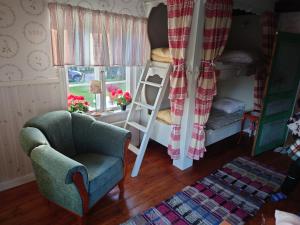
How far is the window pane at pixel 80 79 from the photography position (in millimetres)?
2477

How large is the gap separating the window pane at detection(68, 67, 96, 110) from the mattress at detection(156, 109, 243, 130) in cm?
104

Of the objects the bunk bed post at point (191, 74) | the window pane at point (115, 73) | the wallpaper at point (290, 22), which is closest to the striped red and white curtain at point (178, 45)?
the bunk bed post at point (191, 74)

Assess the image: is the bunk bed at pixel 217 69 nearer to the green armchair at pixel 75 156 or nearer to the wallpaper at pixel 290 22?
the wallpaper at pixel 290 22

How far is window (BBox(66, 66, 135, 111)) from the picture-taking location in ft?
8.27

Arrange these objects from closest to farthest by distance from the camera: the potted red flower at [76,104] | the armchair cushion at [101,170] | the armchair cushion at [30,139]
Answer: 1. the armchair cushion at [30,139]
2. the armchair cushion at [101,170]
3. the potted red flower at [76,104]

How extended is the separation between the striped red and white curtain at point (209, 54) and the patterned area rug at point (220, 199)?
43 centimetres

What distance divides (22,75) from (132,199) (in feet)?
5.47

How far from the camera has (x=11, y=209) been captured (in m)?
1.92

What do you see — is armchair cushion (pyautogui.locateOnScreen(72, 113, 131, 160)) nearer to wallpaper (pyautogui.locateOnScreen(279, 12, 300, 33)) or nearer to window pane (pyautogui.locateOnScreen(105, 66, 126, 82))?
window pane (pyautogui.locateOnScreen(105, 66, 126, 82))

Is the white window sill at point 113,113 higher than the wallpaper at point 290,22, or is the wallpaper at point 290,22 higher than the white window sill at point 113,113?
the wallpaper at point 290,22

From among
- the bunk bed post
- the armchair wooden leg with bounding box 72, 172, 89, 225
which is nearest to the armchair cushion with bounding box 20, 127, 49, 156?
the armchair wooden leg with bounding box 72, 172, 89, 225

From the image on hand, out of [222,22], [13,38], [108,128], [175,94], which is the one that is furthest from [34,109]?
[222,22]

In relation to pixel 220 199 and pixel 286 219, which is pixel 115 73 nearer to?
pixel 220 199

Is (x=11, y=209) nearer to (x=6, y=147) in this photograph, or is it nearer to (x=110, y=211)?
(x=6, y=147)
